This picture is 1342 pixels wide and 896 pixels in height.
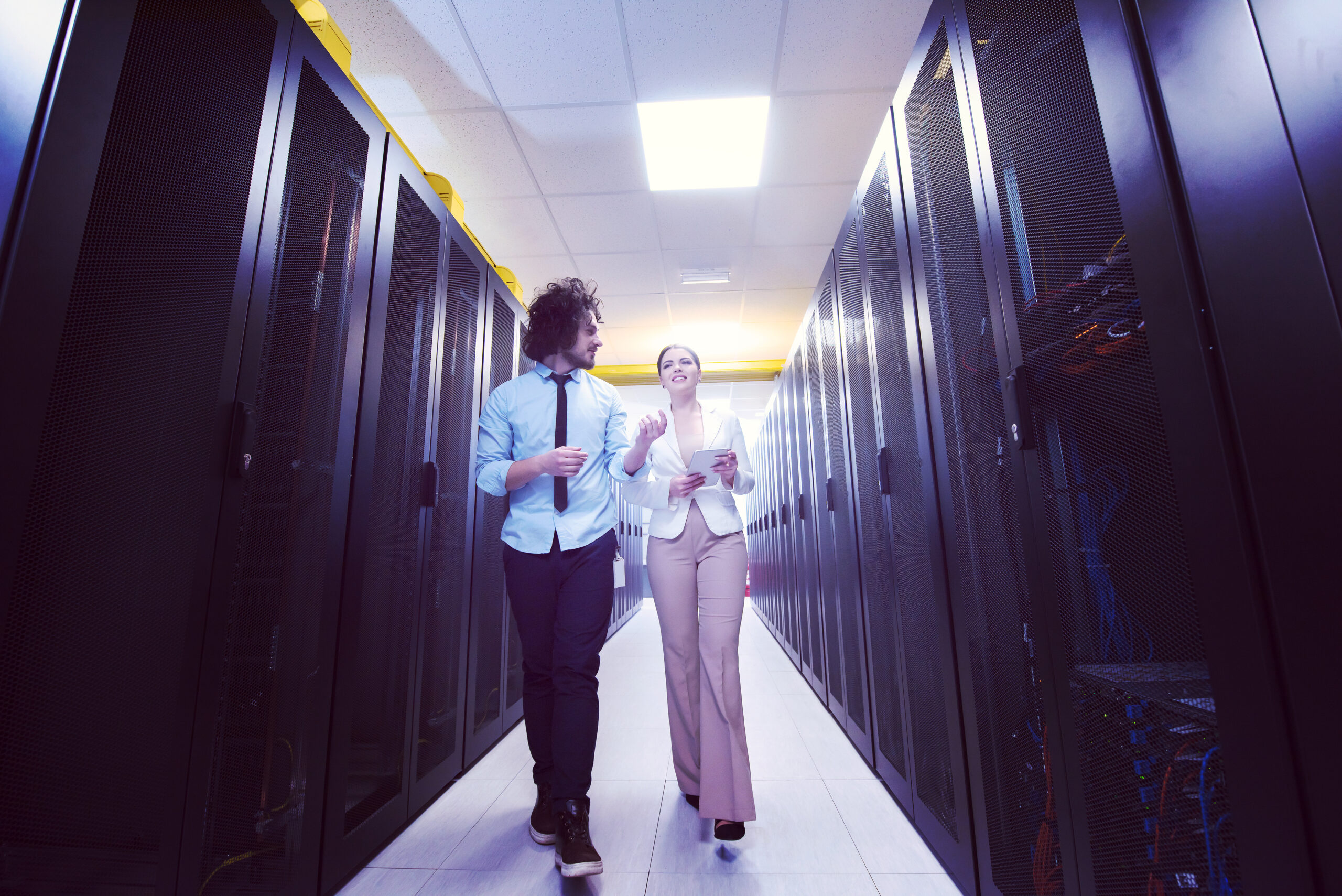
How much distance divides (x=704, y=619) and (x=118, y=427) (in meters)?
1.30

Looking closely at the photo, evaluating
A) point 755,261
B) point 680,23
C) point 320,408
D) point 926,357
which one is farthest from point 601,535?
point 755,261

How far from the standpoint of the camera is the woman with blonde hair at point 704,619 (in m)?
1.52

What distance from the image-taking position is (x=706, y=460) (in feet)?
5.36

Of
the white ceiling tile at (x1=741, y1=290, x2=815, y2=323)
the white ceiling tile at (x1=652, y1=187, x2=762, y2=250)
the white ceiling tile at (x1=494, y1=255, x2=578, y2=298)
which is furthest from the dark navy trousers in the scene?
the white ceiling tile at (x1=741, y1=290, x2=815, y2=323)

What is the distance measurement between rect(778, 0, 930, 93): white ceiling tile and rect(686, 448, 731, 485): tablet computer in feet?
5.40

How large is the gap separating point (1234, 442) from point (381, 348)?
1.67 meters

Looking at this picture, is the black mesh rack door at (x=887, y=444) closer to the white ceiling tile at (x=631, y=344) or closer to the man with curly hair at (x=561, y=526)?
the man with curly hair at (x=561, y=526)

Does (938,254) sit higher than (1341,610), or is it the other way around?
(938,254)

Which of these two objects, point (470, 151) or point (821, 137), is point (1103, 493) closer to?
point (821, 137)

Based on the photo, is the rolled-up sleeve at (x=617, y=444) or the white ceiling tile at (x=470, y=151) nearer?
the rolled-up sleeve at (x=617, y=444)

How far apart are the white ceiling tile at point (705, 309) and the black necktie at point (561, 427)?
3.31 meters

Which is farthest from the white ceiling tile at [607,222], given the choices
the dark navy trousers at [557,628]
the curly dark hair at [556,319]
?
the dark navy trousers at [557,628]

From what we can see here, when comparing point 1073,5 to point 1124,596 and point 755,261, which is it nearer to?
point 1124,596

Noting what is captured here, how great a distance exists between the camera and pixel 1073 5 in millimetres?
805
